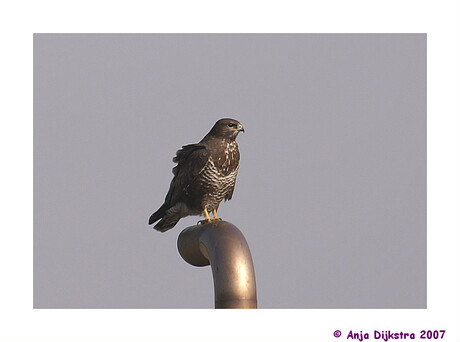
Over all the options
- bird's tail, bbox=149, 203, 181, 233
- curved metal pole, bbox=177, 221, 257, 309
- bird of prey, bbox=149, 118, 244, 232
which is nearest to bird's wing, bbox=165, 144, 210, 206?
bird of prey, bbox=149, 118, 244, 232

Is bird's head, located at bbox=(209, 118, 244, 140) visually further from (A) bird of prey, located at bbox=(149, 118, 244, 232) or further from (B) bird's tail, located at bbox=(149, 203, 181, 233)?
(B) bird's tail, located at bbox=(149, 203, 181, 233)

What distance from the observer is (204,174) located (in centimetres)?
554

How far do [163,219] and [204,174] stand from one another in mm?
762

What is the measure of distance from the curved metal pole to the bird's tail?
7.00 ft

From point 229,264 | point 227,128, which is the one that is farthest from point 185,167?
point 229,264

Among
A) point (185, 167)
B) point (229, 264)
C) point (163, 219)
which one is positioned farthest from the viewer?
point (163, 219)

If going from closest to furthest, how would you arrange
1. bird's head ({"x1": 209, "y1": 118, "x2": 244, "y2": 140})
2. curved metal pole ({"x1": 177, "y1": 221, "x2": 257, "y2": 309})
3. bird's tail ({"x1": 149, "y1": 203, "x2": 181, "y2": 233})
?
curved metal pole ({"x1": 177, "y1": 221, "x2": 257, "y2": 309}) < bird's head ({"x1": 209, "y1": 118, "x2": 244, "y2": 140}) < bird's tail ({"x1": 149, "y1": 203, "x2": 181, "y2": 233})

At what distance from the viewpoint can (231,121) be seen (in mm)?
5523

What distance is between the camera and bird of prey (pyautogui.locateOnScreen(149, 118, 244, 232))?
218 inches

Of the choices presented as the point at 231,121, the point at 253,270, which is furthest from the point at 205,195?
the point at 253,270

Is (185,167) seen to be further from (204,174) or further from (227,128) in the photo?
(227,128)

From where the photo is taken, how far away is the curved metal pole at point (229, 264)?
10.5ft
